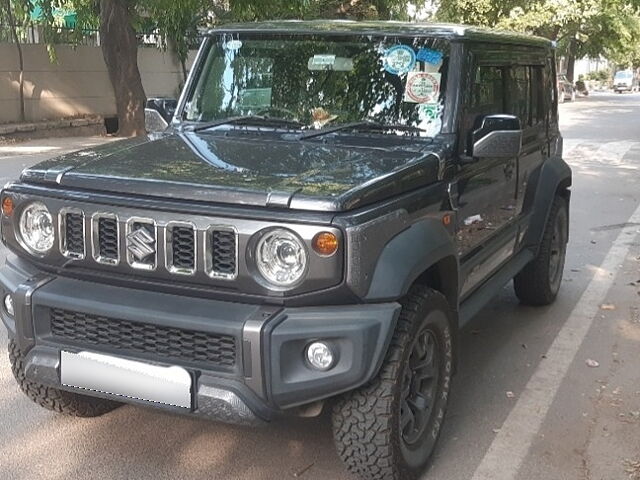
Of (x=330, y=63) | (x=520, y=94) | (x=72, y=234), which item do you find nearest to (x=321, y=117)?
(x=330, y=63)

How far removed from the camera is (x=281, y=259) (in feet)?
9.84

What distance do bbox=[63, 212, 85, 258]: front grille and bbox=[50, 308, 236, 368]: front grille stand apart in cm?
24

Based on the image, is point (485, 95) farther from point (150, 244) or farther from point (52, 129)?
point (52, 129)

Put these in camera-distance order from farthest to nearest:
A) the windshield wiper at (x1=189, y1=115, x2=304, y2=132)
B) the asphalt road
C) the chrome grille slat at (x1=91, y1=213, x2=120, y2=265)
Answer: the windshield wiper at (x1=189, y1=115, x2=304, y2=132), the asphalt road, the chrome grille slat at (x1=91, y1=213, x2=120, y2=265)

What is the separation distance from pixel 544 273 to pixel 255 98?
2671 millimetres

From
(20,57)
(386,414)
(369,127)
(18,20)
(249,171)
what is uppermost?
(18,20)

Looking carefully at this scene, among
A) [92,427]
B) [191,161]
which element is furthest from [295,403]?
[92,427]

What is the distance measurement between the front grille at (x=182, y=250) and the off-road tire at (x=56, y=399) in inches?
38.0

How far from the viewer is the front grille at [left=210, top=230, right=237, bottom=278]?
9.78 feet

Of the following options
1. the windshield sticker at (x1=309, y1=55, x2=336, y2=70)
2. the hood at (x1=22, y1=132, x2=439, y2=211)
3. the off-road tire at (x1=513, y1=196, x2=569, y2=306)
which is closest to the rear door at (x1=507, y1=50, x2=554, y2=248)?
the off-road tire at (x1=513, y1=196, x2=569, y2=306)

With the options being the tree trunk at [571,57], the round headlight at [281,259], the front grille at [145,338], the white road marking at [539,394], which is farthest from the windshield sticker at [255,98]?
the tree trunk at [571,57]

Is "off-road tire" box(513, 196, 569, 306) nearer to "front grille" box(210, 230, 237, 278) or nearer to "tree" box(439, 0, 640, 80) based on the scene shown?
"front grille" box(210, 230, 237, 278)

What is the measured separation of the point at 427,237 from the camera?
334cm

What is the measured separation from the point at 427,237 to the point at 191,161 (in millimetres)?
1048
